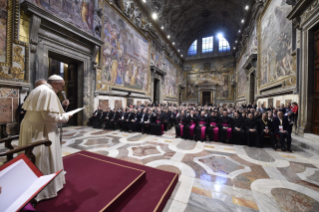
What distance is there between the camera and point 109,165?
8.79 ft

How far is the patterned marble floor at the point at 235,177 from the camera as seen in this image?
77.5 inches

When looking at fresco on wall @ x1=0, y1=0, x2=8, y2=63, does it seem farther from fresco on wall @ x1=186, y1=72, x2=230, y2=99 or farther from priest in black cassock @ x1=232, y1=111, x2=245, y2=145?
fresco on wall @ x1=186, y1=72, x2=230, y2=99

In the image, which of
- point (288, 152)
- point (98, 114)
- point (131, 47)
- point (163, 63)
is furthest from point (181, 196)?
point (163, 63)

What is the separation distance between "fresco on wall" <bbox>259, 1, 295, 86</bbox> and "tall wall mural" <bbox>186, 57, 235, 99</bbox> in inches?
545

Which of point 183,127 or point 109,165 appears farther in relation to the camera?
point 183,127

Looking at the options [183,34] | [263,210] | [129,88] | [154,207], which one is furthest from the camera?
[183,34]

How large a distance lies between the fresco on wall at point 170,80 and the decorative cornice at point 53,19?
41.5ft

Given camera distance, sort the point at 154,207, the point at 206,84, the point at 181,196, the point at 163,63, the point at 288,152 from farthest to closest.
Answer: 1. the point at 206,84
2. the point at 163,63
3. the point at 288,152
4. the point at 181,196
5. the point at 154,207

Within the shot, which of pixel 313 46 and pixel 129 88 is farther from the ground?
pixel 313 46

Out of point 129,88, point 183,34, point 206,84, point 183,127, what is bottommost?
point 183,127

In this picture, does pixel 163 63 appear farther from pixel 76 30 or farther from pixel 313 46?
pixel 313 46

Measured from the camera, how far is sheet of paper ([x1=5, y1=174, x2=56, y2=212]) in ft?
3.20

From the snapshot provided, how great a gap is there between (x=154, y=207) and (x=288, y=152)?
15.7ft

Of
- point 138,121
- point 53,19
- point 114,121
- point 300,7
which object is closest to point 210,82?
point 300,7
